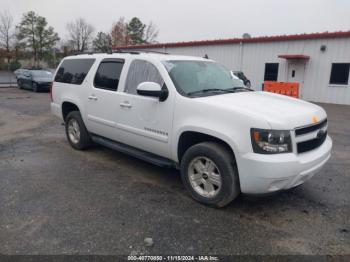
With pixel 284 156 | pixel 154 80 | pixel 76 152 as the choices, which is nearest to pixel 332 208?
pixel 284 156

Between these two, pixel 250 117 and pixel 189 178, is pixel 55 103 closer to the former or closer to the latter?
pixel 189 178

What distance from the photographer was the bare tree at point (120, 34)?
51.0 m

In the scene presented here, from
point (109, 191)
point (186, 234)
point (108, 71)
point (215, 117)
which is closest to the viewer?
point (186, 234)

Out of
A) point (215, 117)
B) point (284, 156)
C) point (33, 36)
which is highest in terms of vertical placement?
point (33, 36)

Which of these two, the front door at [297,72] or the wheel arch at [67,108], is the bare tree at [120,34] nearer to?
the front door at [297,72]

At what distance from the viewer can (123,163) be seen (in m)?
5.23

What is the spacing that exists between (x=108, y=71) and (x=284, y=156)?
3212 millimetres

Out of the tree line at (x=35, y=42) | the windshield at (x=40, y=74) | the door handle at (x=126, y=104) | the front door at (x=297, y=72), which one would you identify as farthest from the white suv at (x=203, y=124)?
the tree line at (x=35, y=42)

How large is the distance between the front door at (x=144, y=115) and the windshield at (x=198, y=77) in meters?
0.21

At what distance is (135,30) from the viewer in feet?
179

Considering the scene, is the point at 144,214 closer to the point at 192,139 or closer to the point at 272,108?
the point at 192,139

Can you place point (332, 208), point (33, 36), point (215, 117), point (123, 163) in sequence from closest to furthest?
point (215, 117) → point (332, 208) → point (123, 163) → point (33, 36)

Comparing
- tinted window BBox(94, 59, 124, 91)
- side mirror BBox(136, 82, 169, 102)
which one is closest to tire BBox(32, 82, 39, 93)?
tinted window BBox(94, 59, 124, 91)

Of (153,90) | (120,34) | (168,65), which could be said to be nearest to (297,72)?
(168,65)
